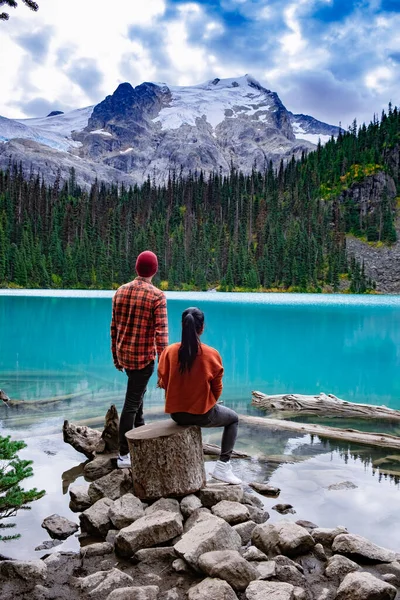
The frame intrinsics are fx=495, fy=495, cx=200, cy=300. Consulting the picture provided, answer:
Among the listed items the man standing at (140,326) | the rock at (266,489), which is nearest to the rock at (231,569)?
the rock at (266,489)

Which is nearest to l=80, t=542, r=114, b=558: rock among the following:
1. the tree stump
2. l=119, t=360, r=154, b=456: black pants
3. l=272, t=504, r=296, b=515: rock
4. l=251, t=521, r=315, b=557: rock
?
the tree stump

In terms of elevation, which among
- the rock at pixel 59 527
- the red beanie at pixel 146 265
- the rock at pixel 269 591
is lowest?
the rock at pixel 59 527

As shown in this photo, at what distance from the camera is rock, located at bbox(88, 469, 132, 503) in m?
5.93

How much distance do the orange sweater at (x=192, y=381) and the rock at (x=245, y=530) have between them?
4.13 feet

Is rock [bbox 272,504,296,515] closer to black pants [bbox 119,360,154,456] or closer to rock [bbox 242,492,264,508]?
rock [bbox 242,492,264,508]

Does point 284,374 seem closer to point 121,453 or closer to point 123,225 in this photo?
point 121,453

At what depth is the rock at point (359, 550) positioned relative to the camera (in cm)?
454

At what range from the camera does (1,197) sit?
126500 mm

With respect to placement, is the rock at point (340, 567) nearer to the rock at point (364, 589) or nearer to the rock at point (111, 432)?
the rock at point (364, 589)

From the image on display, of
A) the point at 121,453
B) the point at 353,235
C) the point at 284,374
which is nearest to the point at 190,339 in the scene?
the point at 121,453

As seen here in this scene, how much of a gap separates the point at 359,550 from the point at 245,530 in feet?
3.68

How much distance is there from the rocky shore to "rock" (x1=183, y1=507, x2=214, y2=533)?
0.01 metres

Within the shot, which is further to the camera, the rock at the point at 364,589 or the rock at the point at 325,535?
the rock at the point at 325,535

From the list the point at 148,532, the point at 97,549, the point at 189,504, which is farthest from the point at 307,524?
the point at 97,549
